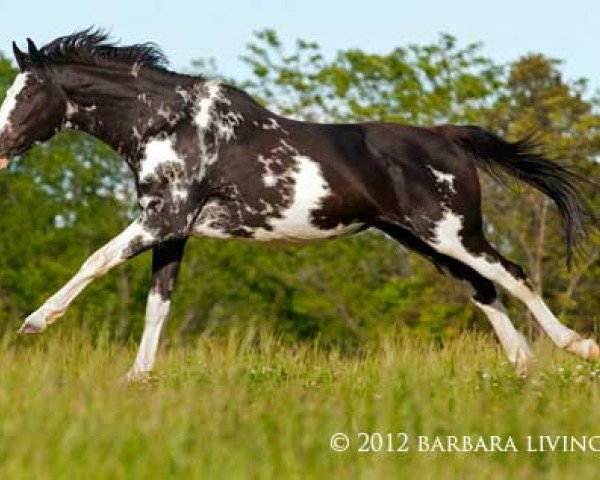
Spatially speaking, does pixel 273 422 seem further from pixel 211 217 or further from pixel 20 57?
pixel 20 57

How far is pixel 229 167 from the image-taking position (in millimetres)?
9781

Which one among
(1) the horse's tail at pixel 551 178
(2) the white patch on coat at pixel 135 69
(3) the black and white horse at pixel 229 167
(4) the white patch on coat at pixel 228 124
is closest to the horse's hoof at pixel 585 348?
(3) the black and white horse at pixel 229 167

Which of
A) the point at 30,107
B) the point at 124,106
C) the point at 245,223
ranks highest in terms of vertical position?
the point at 124,106

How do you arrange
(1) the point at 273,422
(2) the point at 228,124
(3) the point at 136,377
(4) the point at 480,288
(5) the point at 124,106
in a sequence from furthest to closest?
(4) the point at 480,288 → (5) the point at 124,106 → (2) the point at 228,124 → (3) the point at 136,377 → (1) the point at 273,422

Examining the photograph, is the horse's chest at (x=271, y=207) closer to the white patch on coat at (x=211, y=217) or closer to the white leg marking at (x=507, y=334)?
the white patch on coat at (x=211, y=217)

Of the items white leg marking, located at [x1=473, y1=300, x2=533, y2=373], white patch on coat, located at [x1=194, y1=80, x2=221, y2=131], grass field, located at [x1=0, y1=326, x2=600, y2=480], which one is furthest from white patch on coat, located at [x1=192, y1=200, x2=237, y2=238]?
white leg marking, located at [x1=473, y1=300, x2=533, y2=373]

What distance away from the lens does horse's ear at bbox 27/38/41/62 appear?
9827mm

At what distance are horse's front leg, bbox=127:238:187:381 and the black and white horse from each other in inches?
0.4

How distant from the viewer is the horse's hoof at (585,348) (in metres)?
9.82

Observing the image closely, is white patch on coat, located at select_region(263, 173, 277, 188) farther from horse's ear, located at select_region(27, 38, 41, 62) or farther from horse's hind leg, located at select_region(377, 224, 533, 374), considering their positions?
horse's ear, located at select_region(27, 38, 41, 62)

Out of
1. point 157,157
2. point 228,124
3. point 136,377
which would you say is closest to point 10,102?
point 157,157

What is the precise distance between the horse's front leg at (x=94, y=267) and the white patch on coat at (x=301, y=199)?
2.79 ft

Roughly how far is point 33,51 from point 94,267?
5.86 ft

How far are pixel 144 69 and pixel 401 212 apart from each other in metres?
2.21
